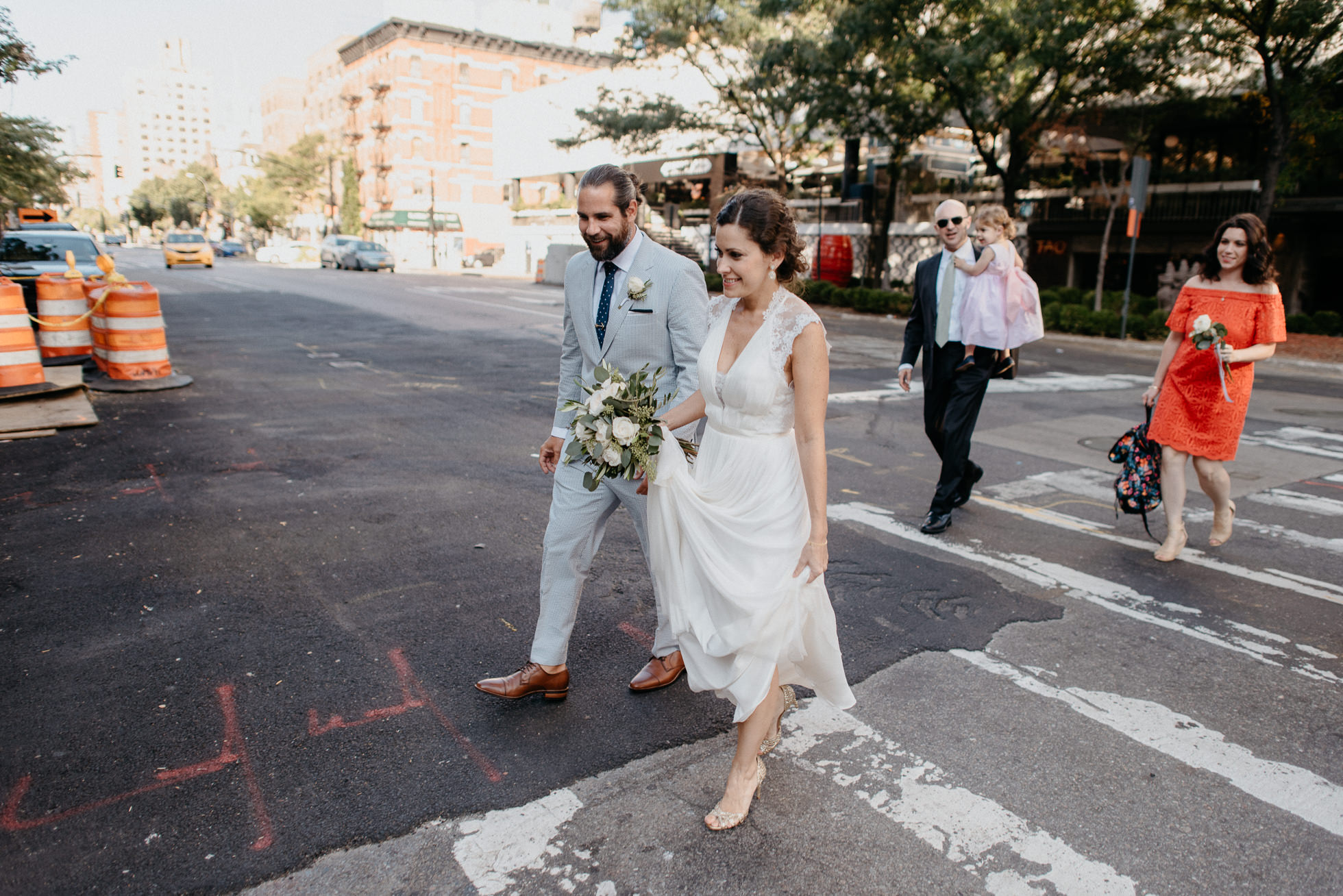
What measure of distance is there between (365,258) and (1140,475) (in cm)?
4342

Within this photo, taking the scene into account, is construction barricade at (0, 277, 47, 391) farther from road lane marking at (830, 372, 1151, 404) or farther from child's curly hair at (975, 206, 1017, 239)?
child's curly hair at (975, 206, 1017, 239)

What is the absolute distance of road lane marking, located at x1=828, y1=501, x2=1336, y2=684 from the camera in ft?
13.3

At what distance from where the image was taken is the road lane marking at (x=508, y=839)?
2.44 metres

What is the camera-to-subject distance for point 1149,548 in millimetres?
5492

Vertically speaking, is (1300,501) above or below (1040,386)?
below

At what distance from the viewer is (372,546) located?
202 inches

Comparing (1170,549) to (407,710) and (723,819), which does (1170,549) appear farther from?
(407,710)

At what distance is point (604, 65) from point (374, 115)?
22.5 meters

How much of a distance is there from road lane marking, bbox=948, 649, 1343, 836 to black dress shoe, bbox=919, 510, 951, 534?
1886 millimetres

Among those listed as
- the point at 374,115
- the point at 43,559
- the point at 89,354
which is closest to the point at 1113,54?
the point at 89,354

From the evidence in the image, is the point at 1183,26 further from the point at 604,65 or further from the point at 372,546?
the point at 604,65

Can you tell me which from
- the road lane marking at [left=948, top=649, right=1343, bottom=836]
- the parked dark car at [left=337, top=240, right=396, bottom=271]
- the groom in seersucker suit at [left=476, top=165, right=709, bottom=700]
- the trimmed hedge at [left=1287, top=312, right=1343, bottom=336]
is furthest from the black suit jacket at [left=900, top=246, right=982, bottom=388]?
the parked dark car at [left=337, top=240, right=396, bottom=271]

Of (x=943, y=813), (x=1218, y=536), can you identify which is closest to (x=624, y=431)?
(x=943, y=813)

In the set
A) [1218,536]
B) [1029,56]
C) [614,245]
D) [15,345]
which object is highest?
[1029,56]
